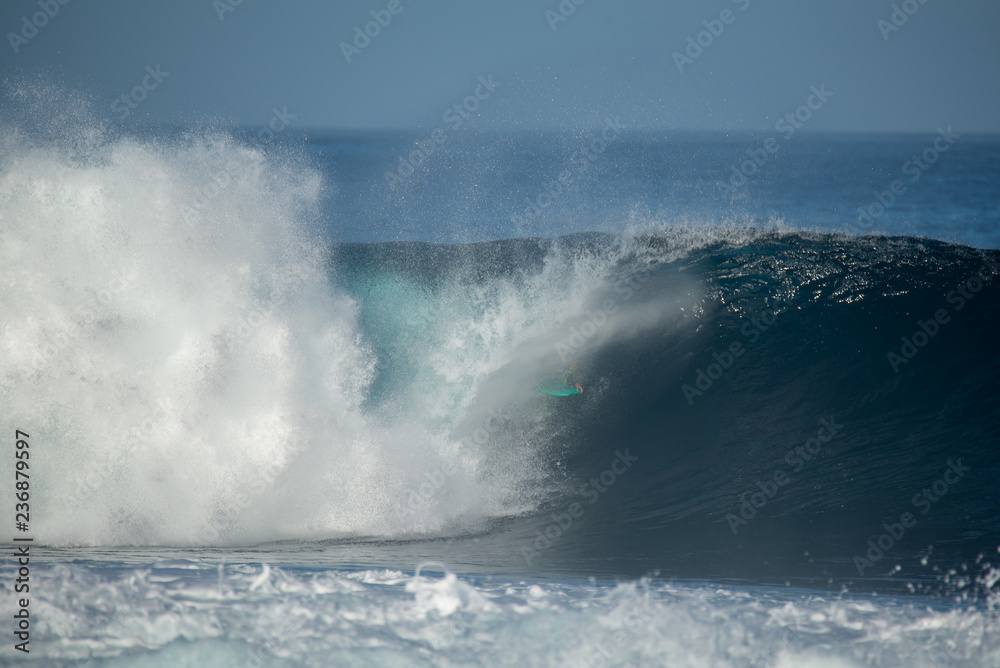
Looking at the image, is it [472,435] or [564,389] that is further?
[564,389]

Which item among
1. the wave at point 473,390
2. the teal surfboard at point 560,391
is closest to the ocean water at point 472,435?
the wave at point 473,390

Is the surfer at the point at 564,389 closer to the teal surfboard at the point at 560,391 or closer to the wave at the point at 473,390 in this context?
the teal surfboard at the point at 560,391

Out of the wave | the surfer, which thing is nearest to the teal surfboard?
the surfer

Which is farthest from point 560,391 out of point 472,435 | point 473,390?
point 472,435

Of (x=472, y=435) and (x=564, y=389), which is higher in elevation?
(x=564, y=389)

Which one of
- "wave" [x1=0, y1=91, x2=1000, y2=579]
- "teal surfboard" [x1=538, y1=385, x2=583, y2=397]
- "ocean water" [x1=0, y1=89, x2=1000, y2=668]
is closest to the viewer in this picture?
"ocean water" [x1=0, y1=89, x2=1000, y2=668]

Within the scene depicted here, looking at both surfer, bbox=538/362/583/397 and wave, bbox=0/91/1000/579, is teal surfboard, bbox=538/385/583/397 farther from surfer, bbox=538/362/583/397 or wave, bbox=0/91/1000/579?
wave, bbox=0/91/1000/579

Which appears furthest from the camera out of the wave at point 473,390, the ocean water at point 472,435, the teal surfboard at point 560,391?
the teal surfboard at point 560,391

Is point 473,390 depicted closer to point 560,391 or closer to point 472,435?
point 472,435

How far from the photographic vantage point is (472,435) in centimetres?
641

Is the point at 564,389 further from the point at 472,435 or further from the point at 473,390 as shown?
the point at 472,435

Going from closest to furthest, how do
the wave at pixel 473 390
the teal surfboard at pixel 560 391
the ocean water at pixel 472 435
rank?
the ocean water at pixel 472 435 → the wave at pixel 473 390 → the teal surfboard at pixel 560 391

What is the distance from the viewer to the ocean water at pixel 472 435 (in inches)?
129

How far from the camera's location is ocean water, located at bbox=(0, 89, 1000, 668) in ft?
10.8
